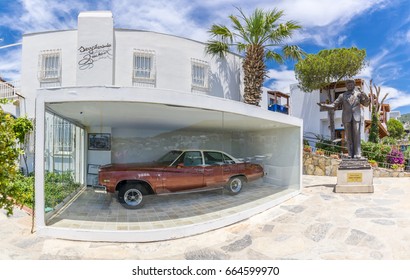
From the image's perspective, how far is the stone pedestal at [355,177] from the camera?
22.7ft

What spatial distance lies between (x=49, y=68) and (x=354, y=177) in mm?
12596

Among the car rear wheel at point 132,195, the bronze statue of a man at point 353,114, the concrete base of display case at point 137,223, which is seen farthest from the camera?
the bronze statue of a man at point 353,114

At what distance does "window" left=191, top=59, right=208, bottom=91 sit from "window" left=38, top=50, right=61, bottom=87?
5.87 m

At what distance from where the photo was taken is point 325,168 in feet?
35.4

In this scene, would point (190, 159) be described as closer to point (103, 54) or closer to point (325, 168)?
point (103, 54)

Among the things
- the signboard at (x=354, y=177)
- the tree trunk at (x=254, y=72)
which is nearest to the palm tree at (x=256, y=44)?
the tree trunk at (x=254, y=72)

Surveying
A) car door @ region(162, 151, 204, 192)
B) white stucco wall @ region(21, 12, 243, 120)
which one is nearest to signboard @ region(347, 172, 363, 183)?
car door @ region(162, 151, 204, 192)

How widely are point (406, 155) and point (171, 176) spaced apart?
12.2 metres

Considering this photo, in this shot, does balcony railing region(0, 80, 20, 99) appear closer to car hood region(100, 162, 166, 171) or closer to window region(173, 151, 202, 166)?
car hood region(100, 162, 166, 171)

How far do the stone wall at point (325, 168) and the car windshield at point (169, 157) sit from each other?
8633 millimetres

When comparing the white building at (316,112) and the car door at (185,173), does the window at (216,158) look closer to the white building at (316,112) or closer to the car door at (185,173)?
the car door at (185,173)

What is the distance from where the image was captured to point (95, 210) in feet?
15.0

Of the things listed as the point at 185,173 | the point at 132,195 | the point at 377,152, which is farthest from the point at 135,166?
the point at 377,152

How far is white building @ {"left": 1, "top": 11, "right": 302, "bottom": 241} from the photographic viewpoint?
4.00m
